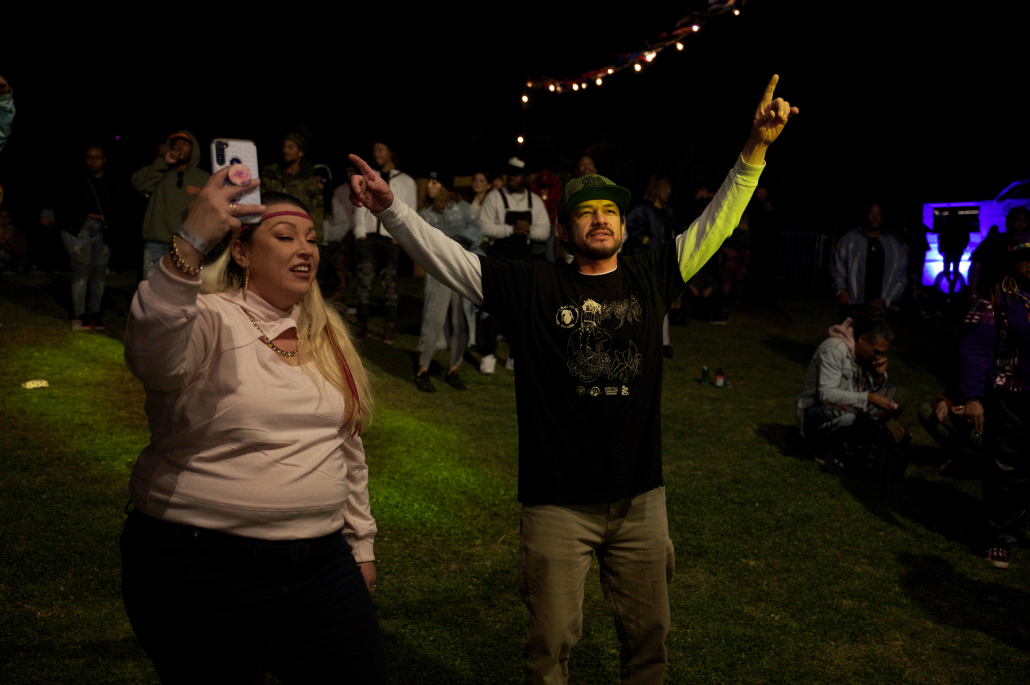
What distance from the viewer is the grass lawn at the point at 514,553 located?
3777mm

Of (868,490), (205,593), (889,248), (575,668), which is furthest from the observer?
(889,248)

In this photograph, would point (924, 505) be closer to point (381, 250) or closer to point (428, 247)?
point (428, 247)

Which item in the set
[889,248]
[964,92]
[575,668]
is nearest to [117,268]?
[889,248]

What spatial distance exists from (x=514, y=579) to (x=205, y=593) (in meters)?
2.75

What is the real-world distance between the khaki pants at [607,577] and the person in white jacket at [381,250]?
7082 millimetres


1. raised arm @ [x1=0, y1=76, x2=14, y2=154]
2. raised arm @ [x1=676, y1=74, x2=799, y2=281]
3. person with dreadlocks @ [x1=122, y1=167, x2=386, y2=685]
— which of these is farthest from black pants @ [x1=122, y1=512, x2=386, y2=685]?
raised arm @ [x1=0, y1=76, x2=14, y2=154]

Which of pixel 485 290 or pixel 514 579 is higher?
pixel 485 290

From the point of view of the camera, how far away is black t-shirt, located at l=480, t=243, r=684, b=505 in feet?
9.44

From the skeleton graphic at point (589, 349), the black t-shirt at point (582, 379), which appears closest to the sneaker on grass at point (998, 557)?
the black t-shirt at point (582, 379)

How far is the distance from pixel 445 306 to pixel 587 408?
6.05 m

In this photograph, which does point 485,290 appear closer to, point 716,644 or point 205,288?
point 205,288

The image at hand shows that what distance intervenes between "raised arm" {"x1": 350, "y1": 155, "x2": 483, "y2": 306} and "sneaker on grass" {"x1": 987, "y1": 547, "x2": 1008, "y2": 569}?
417 cm

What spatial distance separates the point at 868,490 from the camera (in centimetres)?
643

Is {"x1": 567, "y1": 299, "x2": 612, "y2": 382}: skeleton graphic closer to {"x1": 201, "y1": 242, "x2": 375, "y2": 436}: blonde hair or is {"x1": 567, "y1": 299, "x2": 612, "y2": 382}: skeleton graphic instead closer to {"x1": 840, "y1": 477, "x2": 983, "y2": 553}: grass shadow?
{"x1": 201, "y1": 242, "x2": 375, "y2": 436}: blonde hair
